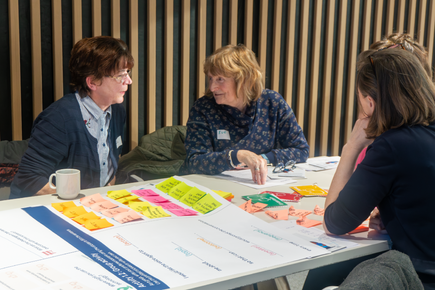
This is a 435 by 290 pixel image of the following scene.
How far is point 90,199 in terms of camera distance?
5.19 ft

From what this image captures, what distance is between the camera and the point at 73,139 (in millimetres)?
2182

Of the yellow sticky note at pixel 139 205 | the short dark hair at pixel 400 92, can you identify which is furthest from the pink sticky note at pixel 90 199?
the short dark hair at pixel 400 92

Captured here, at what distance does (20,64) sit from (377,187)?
8.73 feet

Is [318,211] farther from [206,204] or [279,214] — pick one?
[206,204]

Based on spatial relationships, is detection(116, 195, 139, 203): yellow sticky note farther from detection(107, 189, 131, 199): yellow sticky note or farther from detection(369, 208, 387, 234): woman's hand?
detection(369, 208, 387, 234): woman's hand

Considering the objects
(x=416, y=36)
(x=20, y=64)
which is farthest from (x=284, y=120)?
(x=416, y=36)

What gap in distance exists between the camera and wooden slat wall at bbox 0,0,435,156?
296 centimetres

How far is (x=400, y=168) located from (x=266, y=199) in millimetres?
589

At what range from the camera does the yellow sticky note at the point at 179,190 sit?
170cm

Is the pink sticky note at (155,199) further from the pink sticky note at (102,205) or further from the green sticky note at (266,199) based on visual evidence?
the green sticky note at (266,199)

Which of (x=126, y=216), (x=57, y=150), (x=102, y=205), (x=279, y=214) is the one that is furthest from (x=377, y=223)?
(x=57, y=150)

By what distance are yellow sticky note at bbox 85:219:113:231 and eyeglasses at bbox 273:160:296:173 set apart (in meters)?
1.09

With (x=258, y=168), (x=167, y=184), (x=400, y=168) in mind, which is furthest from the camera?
(x=258, y=168)

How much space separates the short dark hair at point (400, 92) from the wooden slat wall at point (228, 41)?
2351 mm
